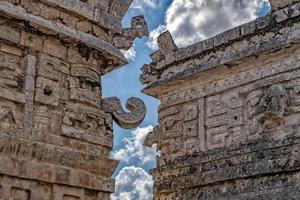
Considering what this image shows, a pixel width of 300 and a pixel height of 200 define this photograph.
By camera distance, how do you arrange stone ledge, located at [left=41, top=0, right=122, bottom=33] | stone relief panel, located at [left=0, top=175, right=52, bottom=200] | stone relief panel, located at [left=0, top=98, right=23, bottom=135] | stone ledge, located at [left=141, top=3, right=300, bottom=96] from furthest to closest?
1. stone ledge, located at [left=141, top=3, right=300, bottom=96]
2. stone ledge, located at [left=41, top=0, right=122, bottom=33]
3. stone relief panel, located at [left=0, top=98, right=23, bottom=135]
4. stone relief panel, located at [left=0, top=175, right=52, bottom=200]

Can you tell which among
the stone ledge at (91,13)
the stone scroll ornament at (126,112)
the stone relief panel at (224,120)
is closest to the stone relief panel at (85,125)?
the stone scroll ornament at (126,112)

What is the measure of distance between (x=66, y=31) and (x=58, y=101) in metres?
0.69

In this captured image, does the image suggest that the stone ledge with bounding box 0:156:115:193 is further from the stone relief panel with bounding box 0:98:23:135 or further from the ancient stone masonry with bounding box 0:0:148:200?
the stone relief panel with bounding box 0:98:23:135

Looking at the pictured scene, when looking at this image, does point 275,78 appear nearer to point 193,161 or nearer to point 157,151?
point 193,161

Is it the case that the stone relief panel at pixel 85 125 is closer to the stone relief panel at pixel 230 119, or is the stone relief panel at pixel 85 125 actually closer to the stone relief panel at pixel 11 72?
the stone relief panel at pixel 11 72

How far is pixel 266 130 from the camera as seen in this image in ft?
27.2

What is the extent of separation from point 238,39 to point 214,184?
2.36 m

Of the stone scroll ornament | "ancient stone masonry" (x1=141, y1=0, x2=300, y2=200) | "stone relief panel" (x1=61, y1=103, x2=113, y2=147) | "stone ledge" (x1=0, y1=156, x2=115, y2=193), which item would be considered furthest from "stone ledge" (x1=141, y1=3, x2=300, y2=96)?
"stone ledge" (x1=0, y1=156, x2=115, y2=193)

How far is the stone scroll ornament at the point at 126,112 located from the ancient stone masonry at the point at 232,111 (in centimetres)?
297

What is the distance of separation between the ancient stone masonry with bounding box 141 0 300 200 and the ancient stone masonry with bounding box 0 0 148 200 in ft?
10.0

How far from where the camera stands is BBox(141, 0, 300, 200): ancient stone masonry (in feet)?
26.3

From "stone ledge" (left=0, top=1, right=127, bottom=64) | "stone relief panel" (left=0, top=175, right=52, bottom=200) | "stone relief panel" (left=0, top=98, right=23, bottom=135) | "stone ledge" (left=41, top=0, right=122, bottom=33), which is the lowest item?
"stone relief panel" (left=0, top=175, right=52, bottom=200)

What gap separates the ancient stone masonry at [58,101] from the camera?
187 inches

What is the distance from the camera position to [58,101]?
5.15 m
